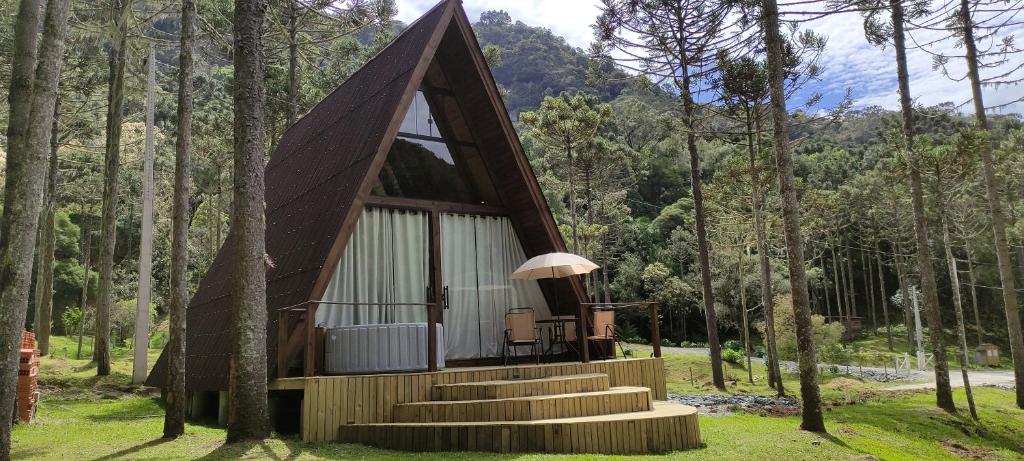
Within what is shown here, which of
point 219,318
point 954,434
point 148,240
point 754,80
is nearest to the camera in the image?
point 219,318

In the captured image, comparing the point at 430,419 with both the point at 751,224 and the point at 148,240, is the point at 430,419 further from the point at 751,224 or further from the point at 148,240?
the point at 751,224

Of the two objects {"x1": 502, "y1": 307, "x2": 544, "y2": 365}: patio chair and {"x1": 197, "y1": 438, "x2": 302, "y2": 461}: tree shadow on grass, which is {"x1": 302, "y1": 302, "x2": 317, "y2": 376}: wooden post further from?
{"x1": 502, "y1": 307, "x2": 544, "y2": 365}: patio chair

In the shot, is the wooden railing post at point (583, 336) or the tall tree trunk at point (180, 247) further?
the wooden railing post at point (583, 336)

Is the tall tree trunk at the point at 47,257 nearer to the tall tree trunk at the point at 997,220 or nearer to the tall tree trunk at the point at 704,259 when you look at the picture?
the tall tree trunk at the point at 704,259

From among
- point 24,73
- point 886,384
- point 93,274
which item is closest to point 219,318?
point 24,73

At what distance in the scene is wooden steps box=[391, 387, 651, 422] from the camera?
21.8ft

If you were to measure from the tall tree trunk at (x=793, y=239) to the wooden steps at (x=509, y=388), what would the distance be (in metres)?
3.12

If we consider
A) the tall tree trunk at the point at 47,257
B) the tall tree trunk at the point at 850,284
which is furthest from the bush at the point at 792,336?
the tall tree trunk at the point at 47,257

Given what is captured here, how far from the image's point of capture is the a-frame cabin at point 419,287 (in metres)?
7.00

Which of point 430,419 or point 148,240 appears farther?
point 148,240

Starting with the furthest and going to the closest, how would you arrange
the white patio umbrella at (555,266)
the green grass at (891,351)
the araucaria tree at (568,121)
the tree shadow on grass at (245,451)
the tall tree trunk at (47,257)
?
1. the green grass at (891,351)
2. the araucaria tree at (568,121)
3. the tall tree trunk at (47,257)
4. the white patio umbrella at (555,266)
5. the tree shadow on grass at (245,451)

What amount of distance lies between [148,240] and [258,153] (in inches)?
289

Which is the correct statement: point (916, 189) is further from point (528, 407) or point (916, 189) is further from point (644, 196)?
point (644, 196)

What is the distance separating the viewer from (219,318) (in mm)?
10414
